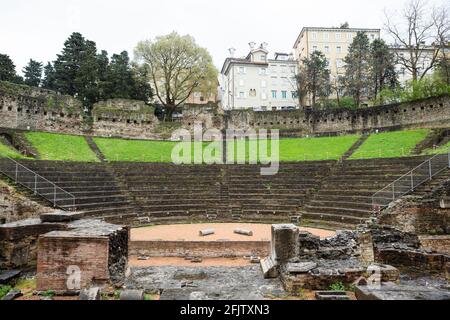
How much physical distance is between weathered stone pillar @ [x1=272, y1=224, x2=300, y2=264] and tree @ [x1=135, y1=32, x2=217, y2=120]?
35000 millimetres

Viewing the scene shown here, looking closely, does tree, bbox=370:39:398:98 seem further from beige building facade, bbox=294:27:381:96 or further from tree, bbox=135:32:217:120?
tree, bbox=135:32:217:120

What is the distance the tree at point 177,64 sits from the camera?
136 feet

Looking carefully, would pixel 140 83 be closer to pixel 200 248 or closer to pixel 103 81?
pixel 103 81

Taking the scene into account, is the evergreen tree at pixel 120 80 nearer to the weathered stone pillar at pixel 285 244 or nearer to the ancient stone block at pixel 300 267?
the weathered stone pillar at pixel 285 244

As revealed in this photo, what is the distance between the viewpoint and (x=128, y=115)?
35.4 m

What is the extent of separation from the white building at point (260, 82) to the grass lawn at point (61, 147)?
29272 mm

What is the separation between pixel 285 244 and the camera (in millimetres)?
9805

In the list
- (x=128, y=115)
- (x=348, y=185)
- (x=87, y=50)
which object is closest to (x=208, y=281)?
(x=348, y=185)

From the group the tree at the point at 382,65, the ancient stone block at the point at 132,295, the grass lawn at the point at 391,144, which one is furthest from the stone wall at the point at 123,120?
the ancient stone block at the point at 132,295

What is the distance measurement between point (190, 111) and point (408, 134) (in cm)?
2309

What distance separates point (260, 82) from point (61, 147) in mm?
36473
